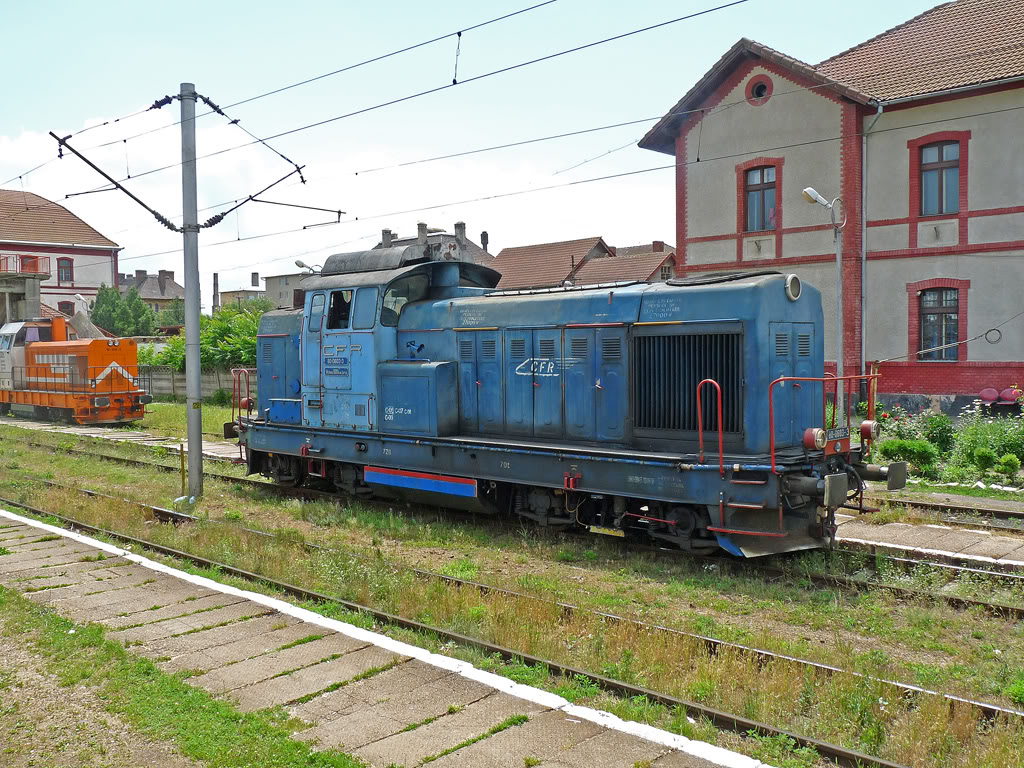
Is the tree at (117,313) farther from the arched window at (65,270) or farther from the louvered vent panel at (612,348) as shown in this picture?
the louvered vent panel at (612,348)

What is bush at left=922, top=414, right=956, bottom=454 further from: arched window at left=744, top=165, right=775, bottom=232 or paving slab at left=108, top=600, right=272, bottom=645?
paving slab at left=108, top=600, right=272, bottom=645

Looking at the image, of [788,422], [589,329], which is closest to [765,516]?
[788,422]

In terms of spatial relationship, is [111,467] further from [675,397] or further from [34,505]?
[675,397]

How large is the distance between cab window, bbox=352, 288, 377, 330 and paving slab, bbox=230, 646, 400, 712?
20.0ft

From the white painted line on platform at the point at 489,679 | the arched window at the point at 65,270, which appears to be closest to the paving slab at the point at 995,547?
the white painted line on platform at the point at 489,679

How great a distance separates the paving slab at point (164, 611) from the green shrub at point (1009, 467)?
1192cm

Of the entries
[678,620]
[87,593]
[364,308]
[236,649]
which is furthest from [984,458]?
[87,593]

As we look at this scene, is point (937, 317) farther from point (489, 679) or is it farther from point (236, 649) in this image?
point (236, 649)

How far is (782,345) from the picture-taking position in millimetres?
8992

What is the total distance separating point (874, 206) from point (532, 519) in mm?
13742

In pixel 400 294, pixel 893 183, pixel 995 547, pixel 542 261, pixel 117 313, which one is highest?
pixel 542 261

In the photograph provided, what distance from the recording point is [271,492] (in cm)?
1397

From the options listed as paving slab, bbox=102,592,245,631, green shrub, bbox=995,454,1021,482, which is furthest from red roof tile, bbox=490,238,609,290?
paving slab, bbox=102,592,245,631

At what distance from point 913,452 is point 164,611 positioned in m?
11.9
